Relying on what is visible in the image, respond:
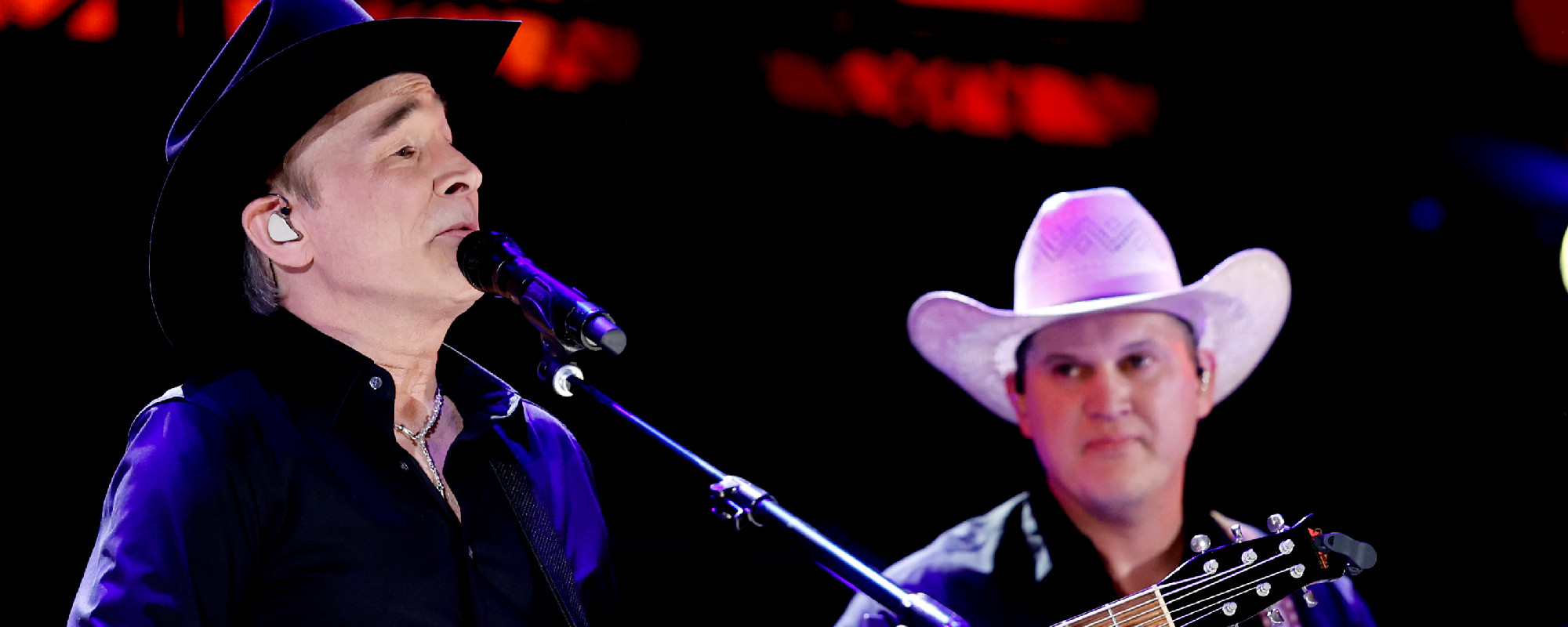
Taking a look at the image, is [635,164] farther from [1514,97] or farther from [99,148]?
[1514,97]

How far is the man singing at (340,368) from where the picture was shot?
1479mm

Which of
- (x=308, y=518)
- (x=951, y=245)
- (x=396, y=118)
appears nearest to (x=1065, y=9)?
(x=951, y=245)

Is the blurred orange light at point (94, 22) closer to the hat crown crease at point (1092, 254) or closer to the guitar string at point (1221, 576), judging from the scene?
the hat crown crease at point (1092, 254)

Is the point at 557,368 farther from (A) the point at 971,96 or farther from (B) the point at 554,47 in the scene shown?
(A) the point at 971,96

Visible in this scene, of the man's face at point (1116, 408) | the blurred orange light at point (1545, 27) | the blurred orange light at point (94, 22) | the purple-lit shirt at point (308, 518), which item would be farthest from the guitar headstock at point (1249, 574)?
the blurred orange light at point (1545, 27)

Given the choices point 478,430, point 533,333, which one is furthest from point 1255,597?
point 533,333

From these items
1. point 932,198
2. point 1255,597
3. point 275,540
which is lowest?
point 1255,597

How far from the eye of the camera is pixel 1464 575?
354cm

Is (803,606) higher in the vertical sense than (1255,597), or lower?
higher

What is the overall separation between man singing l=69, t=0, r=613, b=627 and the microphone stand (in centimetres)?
27

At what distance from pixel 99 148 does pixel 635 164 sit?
134 centimetres

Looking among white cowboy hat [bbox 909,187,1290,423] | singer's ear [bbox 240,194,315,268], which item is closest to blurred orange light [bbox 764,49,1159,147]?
white cowboy hat [bbox 909,187,1290,423]

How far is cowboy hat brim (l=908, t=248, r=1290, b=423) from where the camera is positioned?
2.96 meters

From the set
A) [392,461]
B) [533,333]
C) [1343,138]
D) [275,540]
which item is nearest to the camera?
[275,540]
